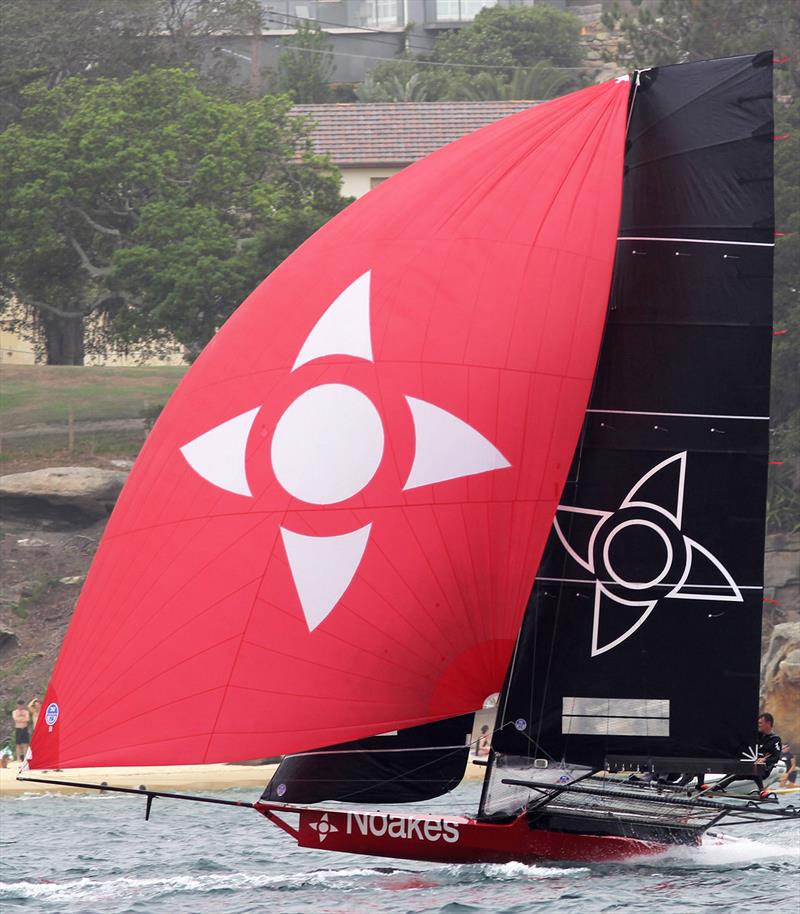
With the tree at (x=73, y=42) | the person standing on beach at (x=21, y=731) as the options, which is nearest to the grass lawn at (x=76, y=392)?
the tree at (x=73, y=42)

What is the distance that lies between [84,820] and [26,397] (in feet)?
64.0

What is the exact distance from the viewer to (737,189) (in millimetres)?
13570

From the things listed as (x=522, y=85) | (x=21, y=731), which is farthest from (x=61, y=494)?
(x=522, y=85)

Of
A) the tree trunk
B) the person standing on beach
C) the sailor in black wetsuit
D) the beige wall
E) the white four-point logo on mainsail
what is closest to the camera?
the white four-point logo on mainsail

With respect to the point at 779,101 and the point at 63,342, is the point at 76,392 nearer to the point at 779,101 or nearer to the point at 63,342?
the point at 63,342

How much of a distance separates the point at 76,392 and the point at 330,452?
28.3 meters

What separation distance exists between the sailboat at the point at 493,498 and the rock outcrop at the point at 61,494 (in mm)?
22191

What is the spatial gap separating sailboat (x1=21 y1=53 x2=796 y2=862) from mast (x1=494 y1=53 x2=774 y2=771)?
0.02 m

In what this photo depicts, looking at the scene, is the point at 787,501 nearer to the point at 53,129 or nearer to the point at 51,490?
the point at 51,490

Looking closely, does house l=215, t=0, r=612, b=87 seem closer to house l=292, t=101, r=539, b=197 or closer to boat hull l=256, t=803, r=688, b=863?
house l=292, t=101, r=539, b=197

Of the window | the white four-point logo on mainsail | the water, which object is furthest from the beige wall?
the white four-point logo on mainsail

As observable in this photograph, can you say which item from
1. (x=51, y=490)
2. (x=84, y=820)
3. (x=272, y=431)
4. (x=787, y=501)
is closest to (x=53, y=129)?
(x=51, y=490)

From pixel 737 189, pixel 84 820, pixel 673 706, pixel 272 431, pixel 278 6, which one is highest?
pixel 278 6

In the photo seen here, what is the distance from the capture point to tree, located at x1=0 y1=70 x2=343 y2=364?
123 ft
